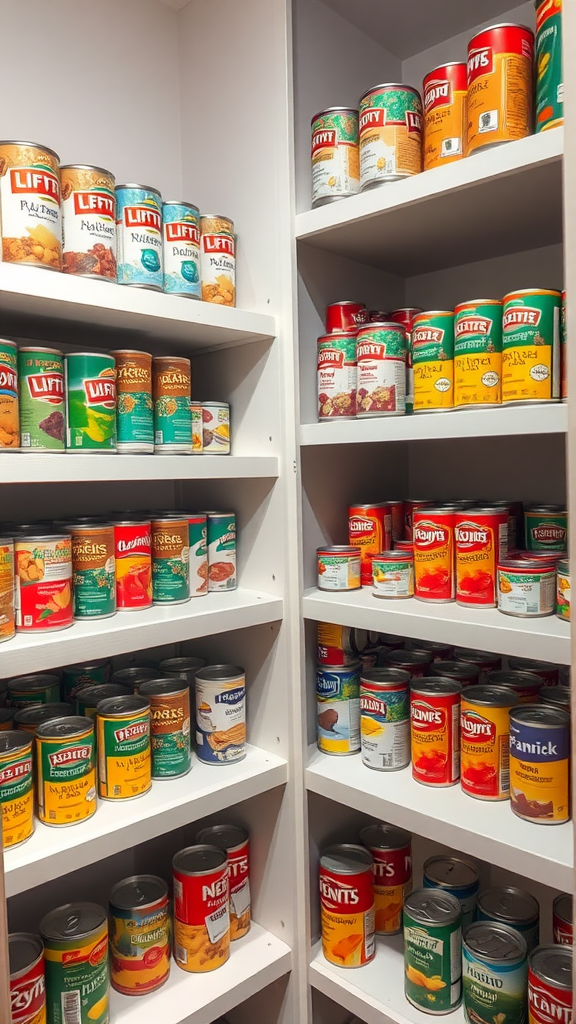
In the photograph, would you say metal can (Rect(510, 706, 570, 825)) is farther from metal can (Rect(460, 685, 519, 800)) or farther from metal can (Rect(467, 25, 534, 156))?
metal can (Rect(467, 25, 534, 156))

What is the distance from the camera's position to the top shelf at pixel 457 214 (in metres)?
0.99

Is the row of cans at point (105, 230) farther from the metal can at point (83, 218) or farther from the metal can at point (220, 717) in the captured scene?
the metal can at point (220, 717)

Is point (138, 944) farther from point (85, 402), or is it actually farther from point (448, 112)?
point (448, 112)

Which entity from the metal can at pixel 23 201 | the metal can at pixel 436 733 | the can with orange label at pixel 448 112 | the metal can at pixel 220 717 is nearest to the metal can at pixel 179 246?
the metal can at pixel 23 201

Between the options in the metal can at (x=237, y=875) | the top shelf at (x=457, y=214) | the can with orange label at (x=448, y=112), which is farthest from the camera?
the metal can at (x=237, y=875)

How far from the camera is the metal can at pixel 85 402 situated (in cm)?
108

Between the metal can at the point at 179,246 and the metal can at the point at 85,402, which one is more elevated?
the metal can at the point at 179,246

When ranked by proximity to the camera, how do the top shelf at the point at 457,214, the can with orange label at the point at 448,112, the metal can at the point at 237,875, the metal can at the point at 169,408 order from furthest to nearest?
the metal can at the point at 237,875, the metal can at the point at 169,408, the can with orange label at the point at 448,112, the top shelf at the point at 457,214

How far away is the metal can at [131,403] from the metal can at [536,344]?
23.3 inches

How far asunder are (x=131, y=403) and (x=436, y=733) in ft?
2.45

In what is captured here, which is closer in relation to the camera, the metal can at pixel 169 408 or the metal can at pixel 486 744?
the metal can at pixel 486 744

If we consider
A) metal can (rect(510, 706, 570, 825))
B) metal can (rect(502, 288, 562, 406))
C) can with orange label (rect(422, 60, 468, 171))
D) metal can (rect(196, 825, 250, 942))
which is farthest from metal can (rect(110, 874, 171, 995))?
can with orange label (rect(422, 60, 468, 171))

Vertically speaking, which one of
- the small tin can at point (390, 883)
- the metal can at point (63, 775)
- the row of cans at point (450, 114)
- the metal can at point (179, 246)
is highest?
the row of cans at point (450, 114)

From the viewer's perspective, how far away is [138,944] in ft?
3.88
